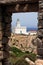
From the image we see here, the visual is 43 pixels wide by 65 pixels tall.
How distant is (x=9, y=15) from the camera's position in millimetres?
11352

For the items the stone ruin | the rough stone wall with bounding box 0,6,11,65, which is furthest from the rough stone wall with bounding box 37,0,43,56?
the rough stone wall with bounding box 0,6,11,65

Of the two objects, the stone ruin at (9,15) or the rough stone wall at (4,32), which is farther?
the rough stone wall at (4,32)

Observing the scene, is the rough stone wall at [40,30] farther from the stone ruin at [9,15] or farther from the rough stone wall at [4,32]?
the rough stone wall at [4,32]

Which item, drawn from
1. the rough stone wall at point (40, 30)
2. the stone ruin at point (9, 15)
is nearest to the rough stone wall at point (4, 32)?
the stone ruin at point (9, 15)

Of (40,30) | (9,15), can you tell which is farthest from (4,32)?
(40,30)

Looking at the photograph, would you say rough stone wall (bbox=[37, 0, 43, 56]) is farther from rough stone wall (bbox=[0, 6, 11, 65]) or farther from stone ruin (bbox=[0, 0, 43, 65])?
rough stone wall (bbox=[0, 6, 11, 65])

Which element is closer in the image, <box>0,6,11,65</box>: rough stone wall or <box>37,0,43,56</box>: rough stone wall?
<box>37,0,43,56</box>: rough stone wall

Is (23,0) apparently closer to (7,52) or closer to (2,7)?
(2,7)

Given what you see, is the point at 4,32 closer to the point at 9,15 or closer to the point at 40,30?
the point at 9,15

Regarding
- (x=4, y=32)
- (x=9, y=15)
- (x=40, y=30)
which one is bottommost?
(x=4, y=32)

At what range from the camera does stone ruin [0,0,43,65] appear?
31.3 feet

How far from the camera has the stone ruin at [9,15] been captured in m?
9.55

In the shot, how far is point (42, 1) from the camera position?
9.50 metres

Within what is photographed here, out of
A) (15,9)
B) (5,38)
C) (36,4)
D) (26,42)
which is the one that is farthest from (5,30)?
(26,42)
